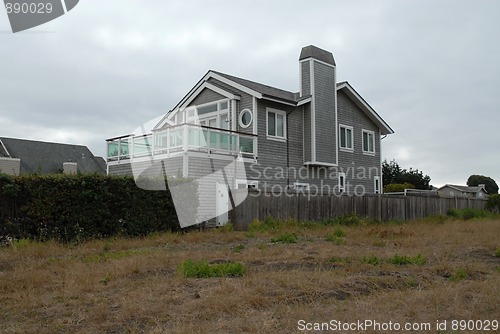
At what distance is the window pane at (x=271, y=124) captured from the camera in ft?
75.7

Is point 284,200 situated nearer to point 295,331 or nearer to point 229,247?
point 229,247

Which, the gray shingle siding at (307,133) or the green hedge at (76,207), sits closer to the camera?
the green hedge at (76,207)

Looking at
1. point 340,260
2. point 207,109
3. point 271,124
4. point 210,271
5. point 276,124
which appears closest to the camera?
point 210,271

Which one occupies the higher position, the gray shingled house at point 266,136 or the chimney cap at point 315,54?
the chimney cap at point 315,54

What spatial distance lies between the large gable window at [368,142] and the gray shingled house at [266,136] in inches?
13.1

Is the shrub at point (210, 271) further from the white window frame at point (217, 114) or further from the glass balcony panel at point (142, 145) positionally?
the white window frame at point (217, 114)

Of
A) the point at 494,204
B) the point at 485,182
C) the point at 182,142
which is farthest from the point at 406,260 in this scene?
the point at 485,182

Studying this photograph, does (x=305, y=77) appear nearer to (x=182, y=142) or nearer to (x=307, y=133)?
(x=307, y=133)

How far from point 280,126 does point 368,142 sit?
25.7 ft

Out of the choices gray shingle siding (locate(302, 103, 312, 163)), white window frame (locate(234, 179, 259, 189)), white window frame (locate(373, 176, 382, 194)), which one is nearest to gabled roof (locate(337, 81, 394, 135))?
gray shingle siding (locate(302, 103, 312, 163))

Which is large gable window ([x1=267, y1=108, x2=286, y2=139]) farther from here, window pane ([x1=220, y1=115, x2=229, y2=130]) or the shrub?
the shrub

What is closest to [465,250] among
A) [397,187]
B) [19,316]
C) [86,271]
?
[86,271]

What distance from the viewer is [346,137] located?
27266 mm

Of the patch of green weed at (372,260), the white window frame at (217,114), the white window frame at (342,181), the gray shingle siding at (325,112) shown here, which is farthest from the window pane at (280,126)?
the patch of green weed at (372,260)
